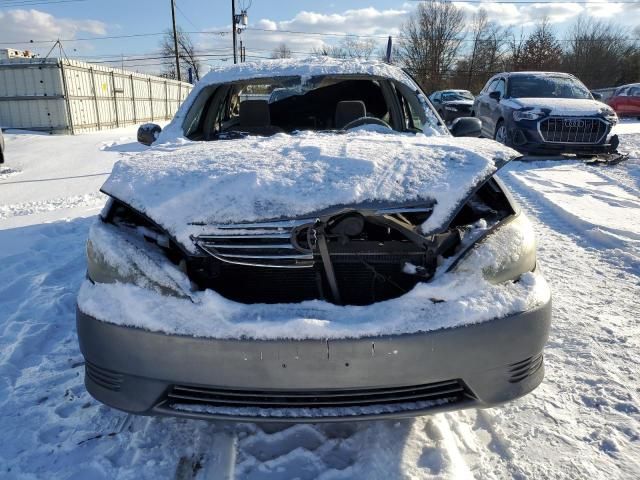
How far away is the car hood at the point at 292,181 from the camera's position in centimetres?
191

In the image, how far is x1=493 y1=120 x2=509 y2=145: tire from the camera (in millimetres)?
10203

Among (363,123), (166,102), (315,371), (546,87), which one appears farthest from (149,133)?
(166,102)

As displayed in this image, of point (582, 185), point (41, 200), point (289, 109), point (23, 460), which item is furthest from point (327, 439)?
point (582, 185)

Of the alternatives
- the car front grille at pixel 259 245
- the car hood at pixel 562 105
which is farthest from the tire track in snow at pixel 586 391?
the car hood at pixel 562 105

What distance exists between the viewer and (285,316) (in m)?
1.73

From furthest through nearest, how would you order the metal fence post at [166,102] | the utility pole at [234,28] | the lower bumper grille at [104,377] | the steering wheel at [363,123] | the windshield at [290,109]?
the utility pole at [234,28]
the metal fence post at [166,102]
the windshield at [290,109]
the steering wheel at [363,123]
the lower bumper grille at [104,377]

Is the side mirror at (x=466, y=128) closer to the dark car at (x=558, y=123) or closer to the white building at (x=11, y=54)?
the dark car at (x=558, y=123)

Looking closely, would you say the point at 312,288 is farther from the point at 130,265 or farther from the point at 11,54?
the point at 11,54

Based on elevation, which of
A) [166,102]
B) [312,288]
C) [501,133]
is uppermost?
[312,288]

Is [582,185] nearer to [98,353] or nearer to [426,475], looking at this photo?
[426,475]

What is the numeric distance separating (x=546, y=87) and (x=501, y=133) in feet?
4.74

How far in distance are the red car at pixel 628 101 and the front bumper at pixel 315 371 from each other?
2670 centimetres

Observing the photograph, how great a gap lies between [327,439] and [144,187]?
51.2 inches

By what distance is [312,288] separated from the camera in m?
2.05
